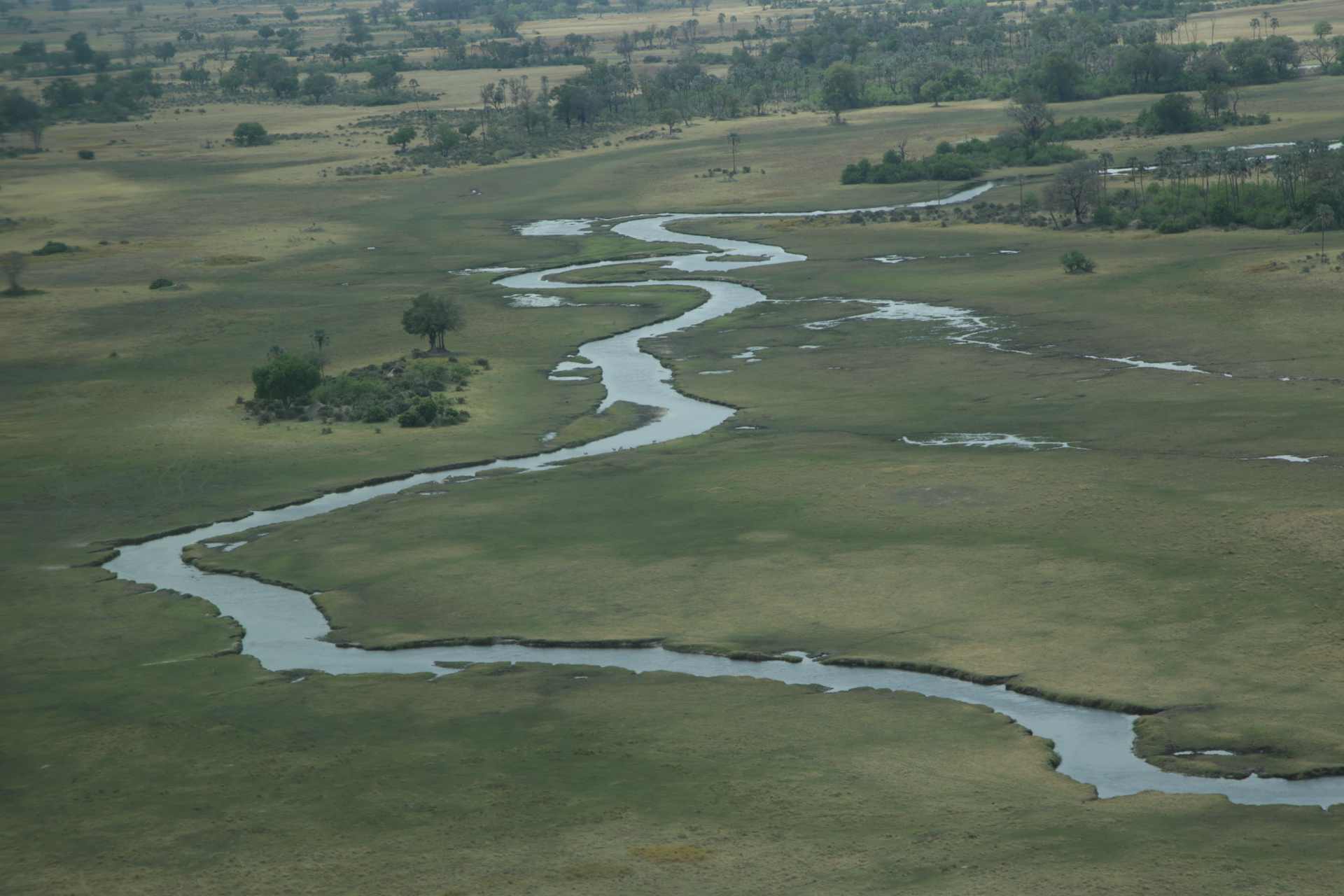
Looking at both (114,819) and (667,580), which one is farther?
(667,580)

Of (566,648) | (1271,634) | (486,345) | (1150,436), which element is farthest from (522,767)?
(486,345)

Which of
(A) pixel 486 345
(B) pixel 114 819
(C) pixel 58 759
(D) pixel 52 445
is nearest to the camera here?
(B) pixel 114 819

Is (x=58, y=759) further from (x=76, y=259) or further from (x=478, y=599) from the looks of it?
(x=76, y=259)

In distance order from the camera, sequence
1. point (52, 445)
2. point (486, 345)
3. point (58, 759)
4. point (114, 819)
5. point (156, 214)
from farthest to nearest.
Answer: point (156, 214) → point (486, 345) → point (52, 445) → point (58, 759) → point (114, 819)

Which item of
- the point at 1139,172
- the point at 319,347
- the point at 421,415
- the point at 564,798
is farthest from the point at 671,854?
the point at 1139,172

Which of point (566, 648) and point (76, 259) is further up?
point (76, 259)

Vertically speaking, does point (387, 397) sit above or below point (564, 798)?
above

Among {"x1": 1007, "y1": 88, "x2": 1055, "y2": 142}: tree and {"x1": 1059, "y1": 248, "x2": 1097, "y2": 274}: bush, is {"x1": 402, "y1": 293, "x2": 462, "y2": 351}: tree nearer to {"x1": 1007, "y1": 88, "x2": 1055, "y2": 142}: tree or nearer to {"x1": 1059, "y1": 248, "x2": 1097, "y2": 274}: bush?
{"x1": 1059, "y1": 248, "x2": 1097, "y2": 274}: bush

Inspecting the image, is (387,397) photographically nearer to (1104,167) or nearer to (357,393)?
(357,393)
